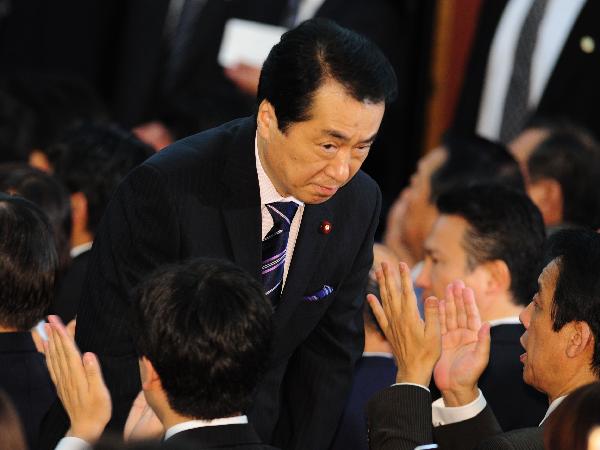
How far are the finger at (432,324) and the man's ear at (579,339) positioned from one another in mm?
313

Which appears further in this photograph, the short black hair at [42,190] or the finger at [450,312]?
the short black hair at [42,190]

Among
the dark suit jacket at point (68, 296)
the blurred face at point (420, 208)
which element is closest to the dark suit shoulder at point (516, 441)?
the dark suit jacket at point (68, 296)

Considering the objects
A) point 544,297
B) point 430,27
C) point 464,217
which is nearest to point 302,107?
point 544,297

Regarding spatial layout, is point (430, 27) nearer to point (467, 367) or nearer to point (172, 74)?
point (172, 74)

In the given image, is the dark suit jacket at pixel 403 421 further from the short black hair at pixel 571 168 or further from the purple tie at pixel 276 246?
the short black hair at pixel 571 168

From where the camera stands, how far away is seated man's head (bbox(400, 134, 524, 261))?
5086 millimetres

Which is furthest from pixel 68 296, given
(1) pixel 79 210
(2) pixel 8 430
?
(2) pixel 8 430

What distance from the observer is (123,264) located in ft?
10.2

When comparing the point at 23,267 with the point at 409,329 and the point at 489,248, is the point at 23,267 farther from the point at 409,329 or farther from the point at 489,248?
the point at 489,248

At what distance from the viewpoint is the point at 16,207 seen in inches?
135

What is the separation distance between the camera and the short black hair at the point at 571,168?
5344 millimetres

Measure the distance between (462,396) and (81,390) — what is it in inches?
39.4

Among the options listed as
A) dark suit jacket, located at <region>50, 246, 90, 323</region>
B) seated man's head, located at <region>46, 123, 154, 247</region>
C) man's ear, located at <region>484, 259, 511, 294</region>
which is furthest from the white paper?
man's ear, located at <region>484, 259, 511, 294</region>

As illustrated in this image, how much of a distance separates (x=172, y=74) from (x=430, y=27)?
4.46 ft
